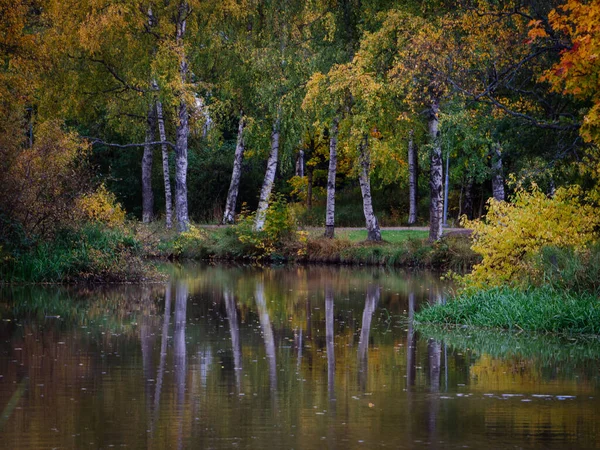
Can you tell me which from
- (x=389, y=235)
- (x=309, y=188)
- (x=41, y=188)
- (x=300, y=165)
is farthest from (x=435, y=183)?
(x=300, y=165)

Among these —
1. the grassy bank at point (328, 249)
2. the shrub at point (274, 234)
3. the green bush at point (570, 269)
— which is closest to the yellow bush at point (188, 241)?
the grassy bank at point (328, 249)

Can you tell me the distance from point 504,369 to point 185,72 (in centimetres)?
2569

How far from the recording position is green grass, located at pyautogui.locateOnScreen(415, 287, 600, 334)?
53.1 ft

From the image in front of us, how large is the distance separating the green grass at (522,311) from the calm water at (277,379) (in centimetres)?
48

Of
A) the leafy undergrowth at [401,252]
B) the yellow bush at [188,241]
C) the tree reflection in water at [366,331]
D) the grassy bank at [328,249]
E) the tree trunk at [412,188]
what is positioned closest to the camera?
the tree reflection in water at [366,331]

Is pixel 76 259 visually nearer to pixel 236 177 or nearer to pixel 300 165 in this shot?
pixel 236 177

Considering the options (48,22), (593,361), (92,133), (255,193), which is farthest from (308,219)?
(593,361)

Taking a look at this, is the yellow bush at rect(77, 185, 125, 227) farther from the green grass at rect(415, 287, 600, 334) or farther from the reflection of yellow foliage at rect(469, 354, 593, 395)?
the reflection of yellow foliage at rect(469, 354, 593, 395)

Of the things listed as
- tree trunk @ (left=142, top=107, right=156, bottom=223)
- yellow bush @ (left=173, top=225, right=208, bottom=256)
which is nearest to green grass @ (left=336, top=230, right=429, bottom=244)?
yellow bush @ (left=173, top=225, right=208, bottom=256)

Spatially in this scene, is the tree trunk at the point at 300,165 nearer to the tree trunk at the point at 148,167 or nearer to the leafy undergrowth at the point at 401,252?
the tree trunk at the point at 148,167

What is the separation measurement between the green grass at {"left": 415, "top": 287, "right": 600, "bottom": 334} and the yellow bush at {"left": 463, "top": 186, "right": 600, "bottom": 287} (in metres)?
0.66

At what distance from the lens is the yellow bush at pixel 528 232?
60.2 feet

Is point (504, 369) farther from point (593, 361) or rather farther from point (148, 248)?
point (148, 248)

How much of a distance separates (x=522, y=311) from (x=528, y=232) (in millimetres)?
2252
